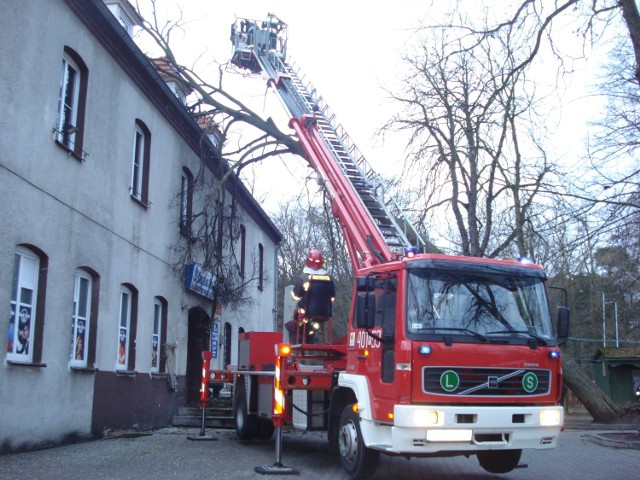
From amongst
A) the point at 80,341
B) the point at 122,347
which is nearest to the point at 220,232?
the point at 122,347

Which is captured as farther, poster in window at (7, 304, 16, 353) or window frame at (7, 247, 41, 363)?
window frame at (7, 247, 41, 363)

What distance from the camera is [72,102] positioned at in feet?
38.9

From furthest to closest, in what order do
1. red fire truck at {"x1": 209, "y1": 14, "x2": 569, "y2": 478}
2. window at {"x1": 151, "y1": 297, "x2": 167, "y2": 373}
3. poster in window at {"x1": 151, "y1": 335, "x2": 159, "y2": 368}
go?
window at {"x1": 151, "y1": 297, "x2": 167, "y2": 373}
poster in window at {"x1": 151, "y1": 335, "x2": 159, "y2": 368}
red fire truck at {"x1": 209, "y1": 14, "x2": 569, "y2": 478}

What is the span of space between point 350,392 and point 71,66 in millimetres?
7264

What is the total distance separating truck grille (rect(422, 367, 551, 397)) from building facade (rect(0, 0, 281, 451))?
575 cm

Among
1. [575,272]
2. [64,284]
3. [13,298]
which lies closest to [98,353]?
[64,284]

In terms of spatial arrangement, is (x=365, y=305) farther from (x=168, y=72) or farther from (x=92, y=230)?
(x=168, y=72)

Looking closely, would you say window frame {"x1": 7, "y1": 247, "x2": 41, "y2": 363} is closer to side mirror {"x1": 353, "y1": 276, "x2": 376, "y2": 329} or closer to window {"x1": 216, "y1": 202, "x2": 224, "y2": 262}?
side mirror {"x1": 353, "y1": 276, "x2": 376, "y2": 329}

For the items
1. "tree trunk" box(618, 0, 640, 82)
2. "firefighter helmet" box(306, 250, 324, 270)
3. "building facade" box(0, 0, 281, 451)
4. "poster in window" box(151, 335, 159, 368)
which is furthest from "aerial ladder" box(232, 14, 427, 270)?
"poster in window" box(151, 335, 159, 368)

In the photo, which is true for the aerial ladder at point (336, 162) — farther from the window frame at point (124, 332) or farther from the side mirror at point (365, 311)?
the window frame at point (124, 332)

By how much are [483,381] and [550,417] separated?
1.01 m

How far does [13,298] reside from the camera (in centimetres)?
989

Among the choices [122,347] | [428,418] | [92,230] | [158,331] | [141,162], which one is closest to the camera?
[428,418]

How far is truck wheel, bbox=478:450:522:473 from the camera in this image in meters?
9.00
